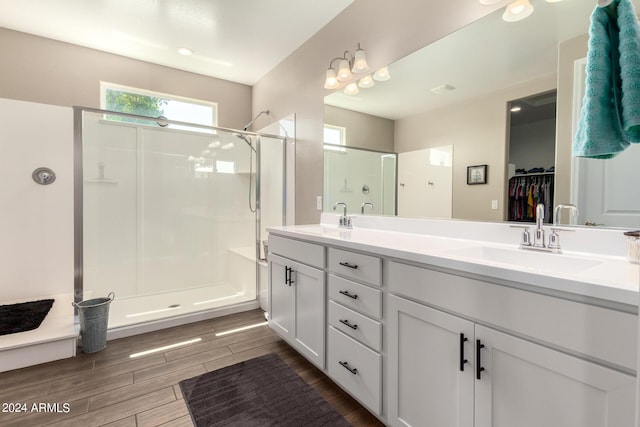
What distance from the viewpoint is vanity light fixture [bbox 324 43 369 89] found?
211 cm

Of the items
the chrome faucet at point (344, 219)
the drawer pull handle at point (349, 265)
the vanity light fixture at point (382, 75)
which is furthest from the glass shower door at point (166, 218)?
the drawer pull handle at point (349, 265)

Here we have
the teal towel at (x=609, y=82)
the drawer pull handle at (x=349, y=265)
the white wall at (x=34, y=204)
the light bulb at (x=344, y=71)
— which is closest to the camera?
the teal towel at (x=609, y=82)

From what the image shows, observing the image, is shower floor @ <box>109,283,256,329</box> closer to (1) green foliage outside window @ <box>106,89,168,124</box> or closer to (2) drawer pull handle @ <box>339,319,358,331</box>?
(2) drawer pull handle @ <box>339,319,358,331</box>

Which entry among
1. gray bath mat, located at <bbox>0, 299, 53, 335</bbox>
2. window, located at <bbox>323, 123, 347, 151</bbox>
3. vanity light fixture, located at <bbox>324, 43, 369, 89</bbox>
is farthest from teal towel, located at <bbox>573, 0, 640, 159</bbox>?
gray bath mat, located at <bbox>0, 299, 53, 335</bbox>

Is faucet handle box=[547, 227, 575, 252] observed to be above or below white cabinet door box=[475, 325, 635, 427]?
above

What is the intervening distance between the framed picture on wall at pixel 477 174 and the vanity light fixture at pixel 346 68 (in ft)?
3.54

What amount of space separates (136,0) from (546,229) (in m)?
3.06

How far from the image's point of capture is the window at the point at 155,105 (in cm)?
311

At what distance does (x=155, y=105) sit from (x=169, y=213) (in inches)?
51.9

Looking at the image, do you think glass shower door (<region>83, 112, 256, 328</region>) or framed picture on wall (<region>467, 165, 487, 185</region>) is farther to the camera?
glass shower door (<region>83, 112, 256, 328</region>)

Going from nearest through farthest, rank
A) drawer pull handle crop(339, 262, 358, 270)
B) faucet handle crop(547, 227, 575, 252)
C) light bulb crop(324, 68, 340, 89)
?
faucet handle crop(547, 227, 575, 252), drawer pull handle crop(339, 262, 358, 270), light bulb crop(324, 68, 340, 89)

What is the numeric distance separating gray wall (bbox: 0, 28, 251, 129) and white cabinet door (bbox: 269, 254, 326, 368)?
2.54 m

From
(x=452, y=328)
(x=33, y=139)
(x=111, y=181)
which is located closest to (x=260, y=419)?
(x=452, y=328)

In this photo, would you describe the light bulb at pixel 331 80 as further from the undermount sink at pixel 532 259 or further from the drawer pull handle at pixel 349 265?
the undermount sink at pixel 532 259
